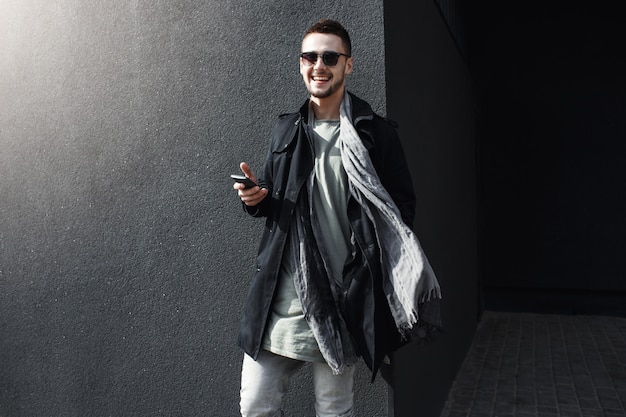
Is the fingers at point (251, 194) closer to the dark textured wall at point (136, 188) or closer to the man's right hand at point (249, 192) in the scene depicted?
the man's right hand at point (249, 192)

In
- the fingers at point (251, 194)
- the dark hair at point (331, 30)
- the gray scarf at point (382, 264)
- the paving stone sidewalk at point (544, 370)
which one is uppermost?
the dark hair at point (331, 30)

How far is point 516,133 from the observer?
8.16 meters

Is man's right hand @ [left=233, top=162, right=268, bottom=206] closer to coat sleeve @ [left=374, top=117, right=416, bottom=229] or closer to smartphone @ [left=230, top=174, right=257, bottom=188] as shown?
smartphone @ [left=230, top=174, right=257, bottom=188]

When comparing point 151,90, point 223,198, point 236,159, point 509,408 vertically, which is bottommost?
point 509,408

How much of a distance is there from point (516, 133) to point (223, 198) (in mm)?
5678

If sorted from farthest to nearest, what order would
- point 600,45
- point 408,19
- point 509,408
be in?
point 600,45 < point 509,408 < point 408,19

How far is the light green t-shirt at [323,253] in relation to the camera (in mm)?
2518

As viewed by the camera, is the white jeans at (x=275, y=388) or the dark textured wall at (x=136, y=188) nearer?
the white jeans at (x=275, y=388)

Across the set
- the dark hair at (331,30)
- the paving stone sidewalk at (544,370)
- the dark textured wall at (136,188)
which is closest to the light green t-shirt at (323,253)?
the dark hair at (331,30)

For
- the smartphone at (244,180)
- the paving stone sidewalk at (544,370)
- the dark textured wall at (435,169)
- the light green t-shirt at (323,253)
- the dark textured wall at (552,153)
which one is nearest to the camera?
the smartphone at (244,180)

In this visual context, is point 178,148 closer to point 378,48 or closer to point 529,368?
point 378,48

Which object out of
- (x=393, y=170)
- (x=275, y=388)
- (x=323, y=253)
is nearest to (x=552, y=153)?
(x=393, y=170)

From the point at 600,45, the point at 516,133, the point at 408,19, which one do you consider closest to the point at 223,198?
the point at 408,19

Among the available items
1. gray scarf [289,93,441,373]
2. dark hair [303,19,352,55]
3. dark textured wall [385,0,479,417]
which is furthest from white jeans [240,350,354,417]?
dark hair [303,19,352,55]
